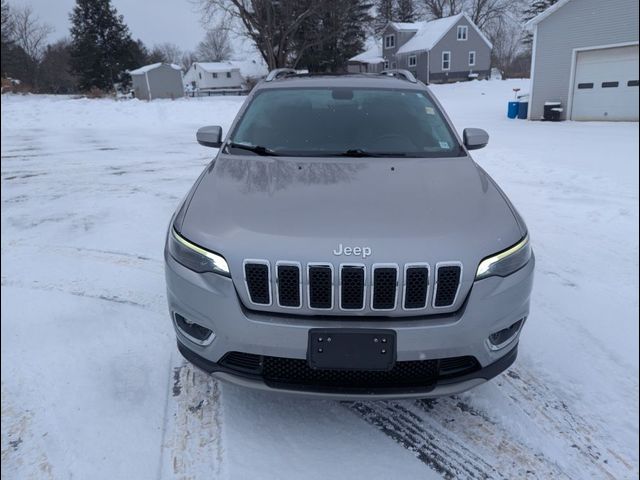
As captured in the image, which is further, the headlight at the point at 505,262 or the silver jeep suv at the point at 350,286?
the headlight at the point at 505,262

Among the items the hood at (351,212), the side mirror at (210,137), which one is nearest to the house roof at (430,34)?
the side mirror at (210,137)

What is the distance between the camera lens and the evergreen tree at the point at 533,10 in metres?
48.7

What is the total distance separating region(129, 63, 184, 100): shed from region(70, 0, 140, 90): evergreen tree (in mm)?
4703

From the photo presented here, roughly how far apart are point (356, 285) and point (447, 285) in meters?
0.40

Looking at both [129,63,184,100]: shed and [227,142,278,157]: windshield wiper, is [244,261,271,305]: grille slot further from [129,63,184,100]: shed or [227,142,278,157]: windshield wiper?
[129,63,184,100]: shed

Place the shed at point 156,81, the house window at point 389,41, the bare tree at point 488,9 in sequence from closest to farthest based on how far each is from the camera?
1. the shed at point 156,81
2. the house window at point 389,41
3. the bare tree at point 488,9

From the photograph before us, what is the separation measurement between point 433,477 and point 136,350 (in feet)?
6.40

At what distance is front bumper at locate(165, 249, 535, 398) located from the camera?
1.98 meters

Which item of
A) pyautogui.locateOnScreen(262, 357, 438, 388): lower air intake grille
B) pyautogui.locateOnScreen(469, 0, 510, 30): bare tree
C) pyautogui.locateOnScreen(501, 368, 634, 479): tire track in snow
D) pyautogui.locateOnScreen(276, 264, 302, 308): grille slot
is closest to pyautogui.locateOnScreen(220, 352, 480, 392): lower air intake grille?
pyautogui.locateOnScreen(262, 357, 438, 388): lower air intake grille

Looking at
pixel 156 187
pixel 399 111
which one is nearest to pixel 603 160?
pixel 399 111

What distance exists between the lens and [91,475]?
2.06 metres

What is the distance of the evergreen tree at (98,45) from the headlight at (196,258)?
46.7m

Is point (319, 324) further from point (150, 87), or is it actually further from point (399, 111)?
point (150, 87)

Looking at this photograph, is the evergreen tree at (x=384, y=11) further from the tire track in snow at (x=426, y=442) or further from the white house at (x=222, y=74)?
the tire track in snow at (x=426, y=442)
